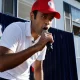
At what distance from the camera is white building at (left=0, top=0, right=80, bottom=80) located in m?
4.12

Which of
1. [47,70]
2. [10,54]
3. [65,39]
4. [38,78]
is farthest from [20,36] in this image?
[65,39]

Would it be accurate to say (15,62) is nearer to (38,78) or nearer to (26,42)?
(26,42)

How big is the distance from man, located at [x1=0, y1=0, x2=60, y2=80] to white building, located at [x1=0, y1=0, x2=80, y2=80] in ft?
8.37

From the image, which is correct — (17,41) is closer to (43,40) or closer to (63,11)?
(43,40)

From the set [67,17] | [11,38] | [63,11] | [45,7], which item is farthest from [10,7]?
[11,38]

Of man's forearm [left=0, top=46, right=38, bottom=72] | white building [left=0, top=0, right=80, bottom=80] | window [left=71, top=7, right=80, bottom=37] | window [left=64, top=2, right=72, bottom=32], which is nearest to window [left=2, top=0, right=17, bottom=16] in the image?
white building [left=0, top=0, right=80, bottom=80]

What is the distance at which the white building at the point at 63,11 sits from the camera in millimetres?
4125

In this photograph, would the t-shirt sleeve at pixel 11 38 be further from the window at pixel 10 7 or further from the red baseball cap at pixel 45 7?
the window at pixel 10 7

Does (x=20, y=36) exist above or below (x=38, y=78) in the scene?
above

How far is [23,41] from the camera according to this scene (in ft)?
4.55

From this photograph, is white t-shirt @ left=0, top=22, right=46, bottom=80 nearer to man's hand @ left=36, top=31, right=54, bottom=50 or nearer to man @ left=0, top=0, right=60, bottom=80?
man @ left=0, top=0, right=60, bottom=80

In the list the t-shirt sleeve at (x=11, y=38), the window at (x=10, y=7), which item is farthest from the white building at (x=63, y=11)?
the t-shirt sleeve at (x=11, y=38)

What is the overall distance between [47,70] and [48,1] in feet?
11.3

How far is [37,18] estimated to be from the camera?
4.67 feet
